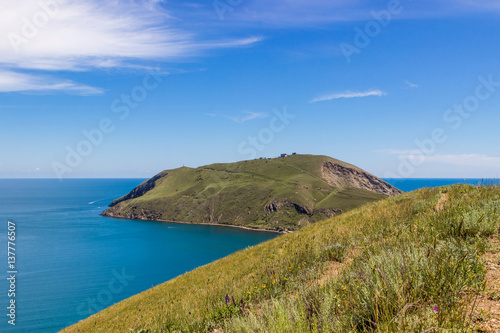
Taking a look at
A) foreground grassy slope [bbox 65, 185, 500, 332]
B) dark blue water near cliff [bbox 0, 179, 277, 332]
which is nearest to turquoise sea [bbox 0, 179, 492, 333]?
dark blue water near cliff [bbox 0, 179, 277, 332]

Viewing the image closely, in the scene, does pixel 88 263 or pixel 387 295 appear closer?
pixel 387 295

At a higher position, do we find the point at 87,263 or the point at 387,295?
the point at 387,295

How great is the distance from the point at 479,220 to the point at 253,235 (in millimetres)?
179597

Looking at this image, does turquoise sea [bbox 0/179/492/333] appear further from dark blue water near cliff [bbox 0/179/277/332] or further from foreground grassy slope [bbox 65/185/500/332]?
foreground grassy slope [bbox 65/185/500/332]

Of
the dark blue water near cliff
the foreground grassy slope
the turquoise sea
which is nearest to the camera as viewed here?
the foreground grassy slope

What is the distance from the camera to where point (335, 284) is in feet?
16.8

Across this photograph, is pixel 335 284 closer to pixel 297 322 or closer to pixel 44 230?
pixel 297 322

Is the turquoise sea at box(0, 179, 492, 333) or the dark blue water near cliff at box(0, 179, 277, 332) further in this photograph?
the dark blue water near cliff at box(0, 179, 277, 332)

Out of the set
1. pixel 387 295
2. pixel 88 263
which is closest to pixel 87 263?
pixel 88 263

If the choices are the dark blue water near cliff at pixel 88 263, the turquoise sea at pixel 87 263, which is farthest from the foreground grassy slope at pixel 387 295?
the dark blue water near cliff at pixel 88 263

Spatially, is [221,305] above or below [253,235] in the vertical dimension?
above

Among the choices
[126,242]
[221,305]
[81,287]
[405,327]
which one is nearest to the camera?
[405,327]

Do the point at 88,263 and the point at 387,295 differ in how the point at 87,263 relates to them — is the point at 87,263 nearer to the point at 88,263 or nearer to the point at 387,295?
the point at 88,263

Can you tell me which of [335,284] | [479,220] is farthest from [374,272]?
[479,220]
